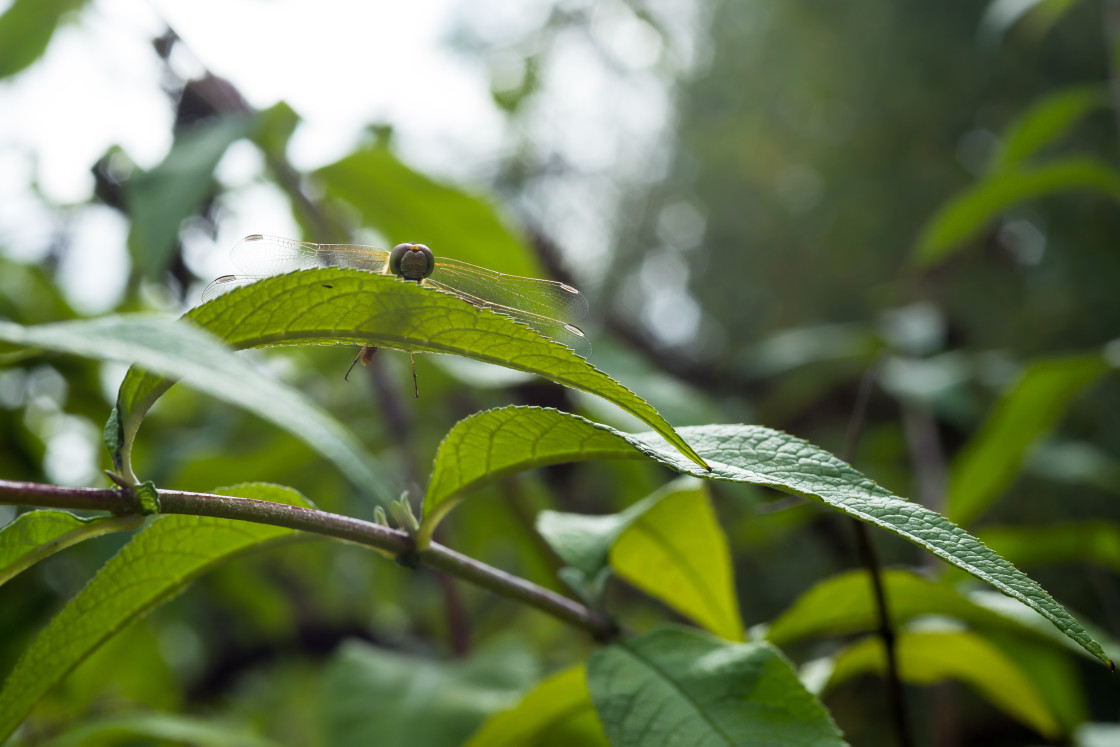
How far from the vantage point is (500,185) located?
171 centimetres

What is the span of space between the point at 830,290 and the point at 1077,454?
875 millimetres

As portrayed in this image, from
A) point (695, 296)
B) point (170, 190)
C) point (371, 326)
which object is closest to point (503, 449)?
point (371, 326)

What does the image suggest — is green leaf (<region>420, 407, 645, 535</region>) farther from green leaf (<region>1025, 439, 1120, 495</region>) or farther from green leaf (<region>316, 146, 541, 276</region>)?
green leaf (<region>1025, 439, 1120, 495</region>)

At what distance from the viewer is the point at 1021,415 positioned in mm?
714

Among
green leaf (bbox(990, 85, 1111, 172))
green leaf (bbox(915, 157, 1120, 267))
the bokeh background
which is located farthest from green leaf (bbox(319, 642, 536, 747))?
green leaf (bbox(990, 85, 1111, 172))

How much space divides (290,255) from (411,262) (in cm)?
13

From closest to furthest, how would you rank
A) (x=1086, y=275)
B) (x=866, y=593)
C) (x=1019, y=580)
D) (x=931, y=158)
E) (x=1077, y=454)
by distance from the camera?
(x=1019, y=580) → (x=866, y=593) → (x=1077, y=454) → (x=1086, y=275) → (x=931, y=158)

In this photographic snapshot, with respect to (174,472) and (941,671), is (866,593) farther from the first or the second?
(174,472)

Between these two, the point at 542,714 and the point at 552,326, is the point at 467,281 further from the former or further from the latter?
the point at 542,714

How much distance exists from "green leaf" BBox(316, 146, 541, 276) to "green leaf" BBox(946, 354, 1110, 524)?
0.48 meters

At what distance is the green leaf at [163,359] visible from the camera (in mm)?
252

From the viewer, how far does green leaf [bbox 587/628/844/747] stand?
0.97 ft

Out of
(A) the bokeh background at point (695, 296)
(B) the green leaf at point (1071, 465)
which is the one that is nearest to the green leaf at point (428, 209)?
(A) the bokeh background at point (695, 296)

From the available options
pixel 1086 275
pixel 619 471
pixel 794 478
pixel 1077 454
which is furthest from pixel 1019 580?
pixel 1086 275
